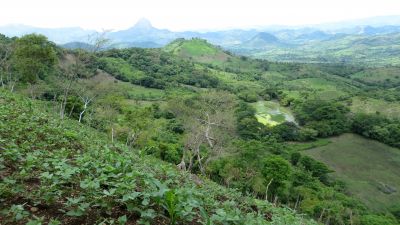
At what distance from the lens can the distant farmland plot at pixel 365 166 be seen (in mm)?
57219

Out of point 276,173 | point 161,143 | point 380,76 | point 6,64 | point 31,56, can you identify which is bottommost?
point 380,76

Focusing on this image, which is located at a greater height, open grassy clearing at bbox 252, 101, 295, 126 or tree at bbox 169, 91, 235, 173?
tree at bbox 169, 91, 235, 173

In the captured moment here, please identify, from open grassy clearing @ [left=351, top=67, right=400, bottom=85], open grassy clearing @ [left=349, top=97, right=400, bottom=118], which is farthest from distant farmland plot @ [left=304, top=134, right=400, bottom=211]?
open grassy clearing @ [left=351, top=67, right=400, bottom=85]

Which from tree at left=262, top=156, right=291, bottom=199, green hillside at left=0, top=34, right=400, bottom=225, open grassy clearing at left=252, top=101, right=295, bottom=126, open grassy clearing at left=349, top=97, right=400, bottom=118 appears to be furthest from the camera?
open grassy clearing at left=349, top=97, right=400, bottom=118

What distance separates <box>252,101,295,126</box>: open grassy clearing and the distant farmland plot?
1663 centimetres

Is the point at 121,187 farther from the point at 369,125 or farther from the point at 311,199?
the point at 369,125

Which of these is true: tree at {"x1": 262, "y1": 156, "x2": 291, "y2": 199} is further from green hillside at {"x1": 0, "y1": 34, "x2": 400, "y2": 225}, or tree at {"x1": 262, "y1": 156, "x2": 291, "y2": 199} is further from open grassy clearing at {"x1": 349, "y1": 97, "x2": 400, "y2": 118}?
open grassy clearing at {"x1": 349, "y1": 97, "x2": 400, "y2": 118}

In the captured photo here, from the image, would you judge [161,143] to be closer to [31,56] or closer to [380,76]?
[31,56]

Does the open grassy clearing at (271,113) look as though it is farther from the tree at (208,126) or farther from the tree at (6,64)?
the tree at (6,64)

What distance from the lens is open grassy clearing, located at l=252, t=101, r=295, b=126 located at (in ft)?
308

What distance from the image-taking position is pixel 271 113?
102125mm

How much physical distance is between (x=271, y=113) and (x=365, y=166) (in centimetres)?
3695

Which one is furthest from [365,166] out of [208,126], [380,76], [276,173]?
[380,76]

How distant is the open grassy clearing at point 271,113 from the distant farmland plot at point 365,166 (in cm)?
1663
